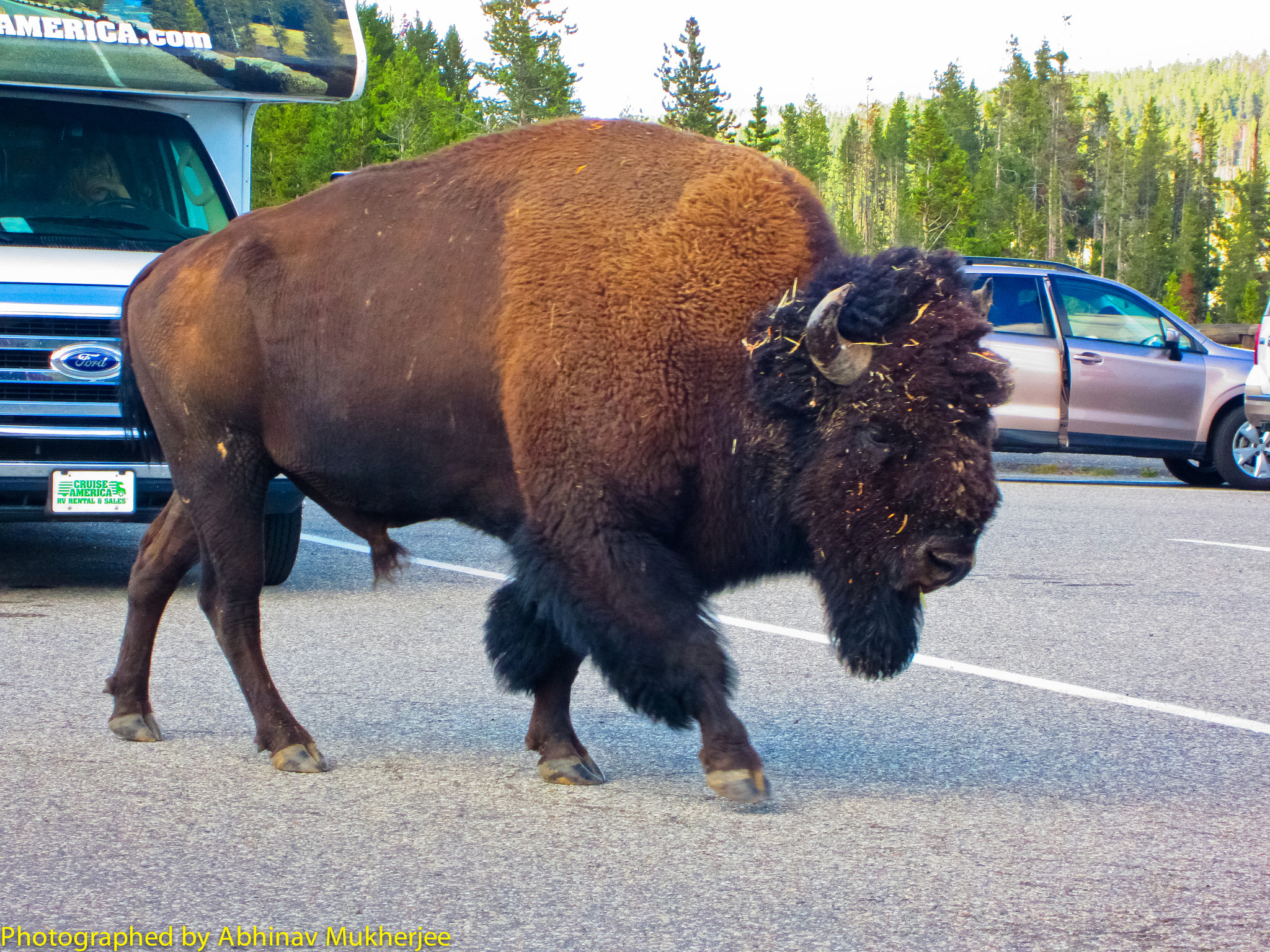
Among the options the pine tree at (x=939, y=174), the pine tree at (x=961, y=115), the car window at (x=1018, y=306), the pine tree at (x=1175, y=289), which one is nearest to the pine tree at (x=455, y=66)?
the pine tree at (x=939, y=174)

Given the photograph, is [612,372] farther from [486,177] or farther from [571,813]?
[571,813]

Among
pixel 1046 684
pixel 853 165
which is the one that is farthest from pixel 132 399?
pixel 853 165

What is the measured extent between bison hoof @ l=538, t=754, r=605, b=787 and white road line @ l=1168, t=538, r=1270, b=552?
20.4 feet

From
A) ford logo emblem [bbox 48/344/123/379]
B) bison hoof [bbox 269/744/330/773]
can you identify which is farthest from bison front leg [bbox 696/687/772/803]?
ford logo emblem [bbox 48/344/123/379]

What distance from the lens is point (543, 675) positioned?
4.09 meters

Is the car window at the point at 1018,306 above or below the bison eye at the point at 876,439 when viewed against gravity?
above

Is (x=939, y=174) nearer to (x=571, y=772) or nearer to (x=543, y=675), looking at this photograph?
(x=543, y=675)

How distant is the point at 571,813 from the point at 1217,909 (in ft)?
5.12

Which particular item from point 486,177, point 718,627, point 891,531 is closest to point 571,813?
point 718,627

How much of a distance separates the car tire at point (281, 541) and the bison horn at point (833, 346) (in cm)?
419

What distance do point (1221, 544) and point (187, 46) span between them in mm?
6818

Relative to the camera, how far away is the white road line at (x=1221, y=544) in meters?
8.90

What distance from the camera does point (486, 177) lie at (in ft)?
13.4

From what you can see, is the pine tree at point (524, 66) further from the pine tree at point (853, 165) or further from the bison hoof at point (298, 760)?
the bison hoof at point (298, 760)
